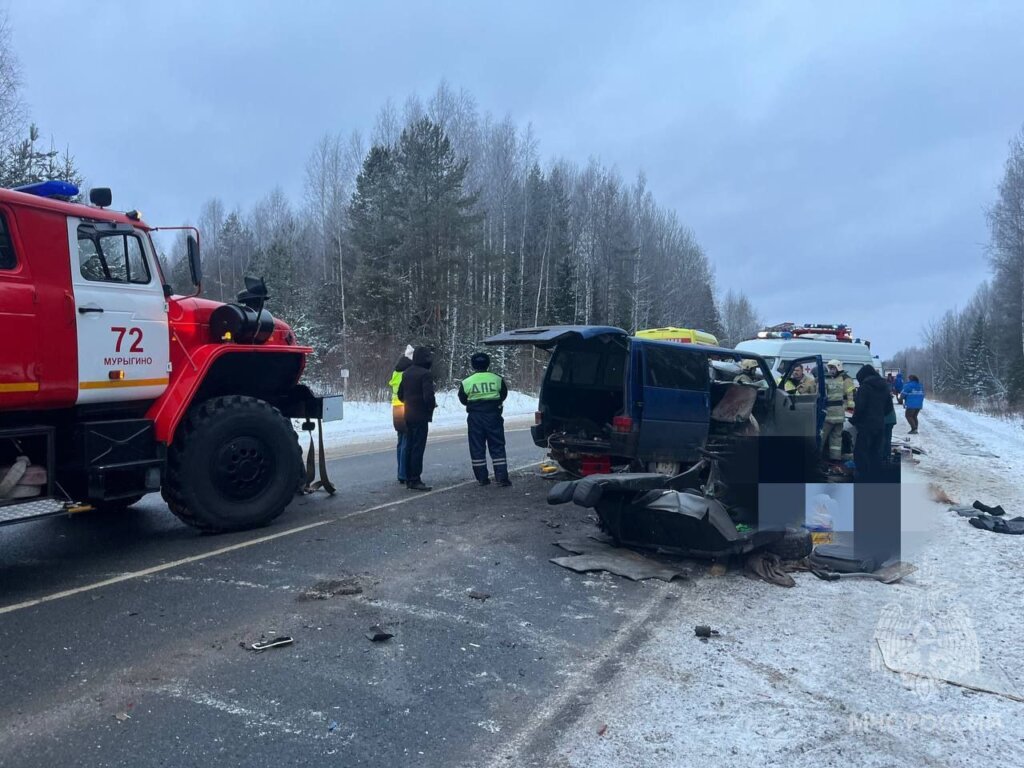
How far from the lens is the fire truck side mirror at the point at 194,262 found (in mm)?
5938

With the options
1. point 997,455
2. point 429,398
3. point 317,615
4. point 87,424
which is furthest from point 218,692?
point 997,455

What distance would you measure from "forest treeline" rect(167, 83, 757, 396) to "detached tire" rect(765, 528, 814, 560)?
67.1 feet

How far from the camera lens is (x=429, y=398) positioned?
8.95 m

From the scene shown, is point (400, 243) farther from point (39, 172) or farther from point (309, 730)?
point (309, 730)

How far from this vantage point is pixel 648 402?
802 centimetres

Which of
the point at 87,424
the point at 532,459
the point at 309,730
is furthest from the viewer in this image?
the point at 532,459

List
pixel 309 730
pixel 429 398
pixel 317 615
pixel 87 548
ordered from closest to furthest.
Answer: pixel 309 730, pixel 317 615, pixel 87 548, pixel 429 398

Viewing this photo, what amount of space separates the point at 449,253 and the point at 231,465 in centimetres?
2478

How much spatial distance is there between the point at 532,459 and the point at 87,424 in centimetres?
788

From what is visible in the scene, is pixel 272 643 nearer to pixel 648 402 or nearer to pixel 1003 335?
pixel 648 402

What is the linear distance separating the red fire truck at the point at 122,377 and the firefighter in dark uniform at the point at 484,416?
2566 mm

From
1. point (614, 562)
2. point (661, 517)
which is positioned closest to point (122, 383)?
point (614, 562)

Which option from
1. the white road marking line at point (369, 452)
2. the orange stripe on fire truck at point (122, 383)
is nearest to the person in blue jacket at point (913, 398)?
the white road marking line at point (369, 452)

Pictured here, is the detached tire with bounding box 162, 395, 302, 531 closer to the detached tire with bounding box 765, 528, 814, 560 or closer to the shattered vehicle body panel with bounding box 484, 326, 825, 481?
the shattered vehicle body panel with bounding box 484, 326, 825, 481
